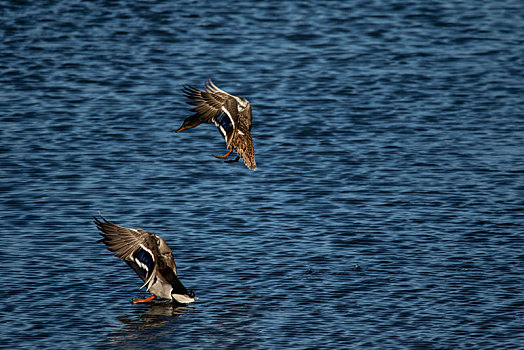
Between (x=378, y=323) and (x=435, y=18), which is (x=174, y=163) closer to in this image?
(x=378, y=323)

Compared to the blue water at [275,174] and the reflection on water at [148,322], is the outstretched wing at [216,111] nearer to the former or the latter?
the blue water at [275,174]

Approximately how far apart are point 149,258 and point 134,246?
0.19 meters

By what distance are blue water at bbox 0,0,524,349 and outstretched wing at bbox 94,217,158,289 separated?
442 mm

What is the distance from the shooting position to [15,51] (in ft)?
65.4

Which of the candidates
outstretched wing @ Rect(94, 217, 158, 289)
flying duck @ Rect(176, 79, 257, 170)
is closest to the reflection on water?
outstretched wing @ Rect(94, 217, 158, 289)

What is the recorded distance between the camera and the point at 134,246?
9711 millimetres

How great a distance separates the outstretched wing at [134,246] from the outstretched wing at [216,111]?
126cm

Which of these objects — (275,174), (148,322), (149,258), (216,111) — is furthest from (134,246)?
(275,174)

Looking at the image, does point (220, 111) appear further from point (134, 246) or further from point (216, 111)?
point (134, 246)

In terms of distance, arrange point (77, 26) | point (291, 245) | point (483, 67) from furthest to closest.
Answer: point (77, 26)
point (483, 67)
point (291, 245)

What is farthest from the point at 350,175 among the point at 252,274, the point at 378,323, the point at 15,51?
the point at 15,51

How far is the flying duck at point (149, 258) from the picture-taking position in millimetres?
9633

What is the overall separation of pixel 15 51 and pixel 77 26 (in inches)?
83.4

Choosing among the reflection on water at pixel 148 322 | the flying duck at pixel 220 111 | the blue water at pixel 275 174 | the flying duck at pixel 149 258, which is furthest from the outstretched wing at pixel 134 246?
the flying duck at pixel 220 111
